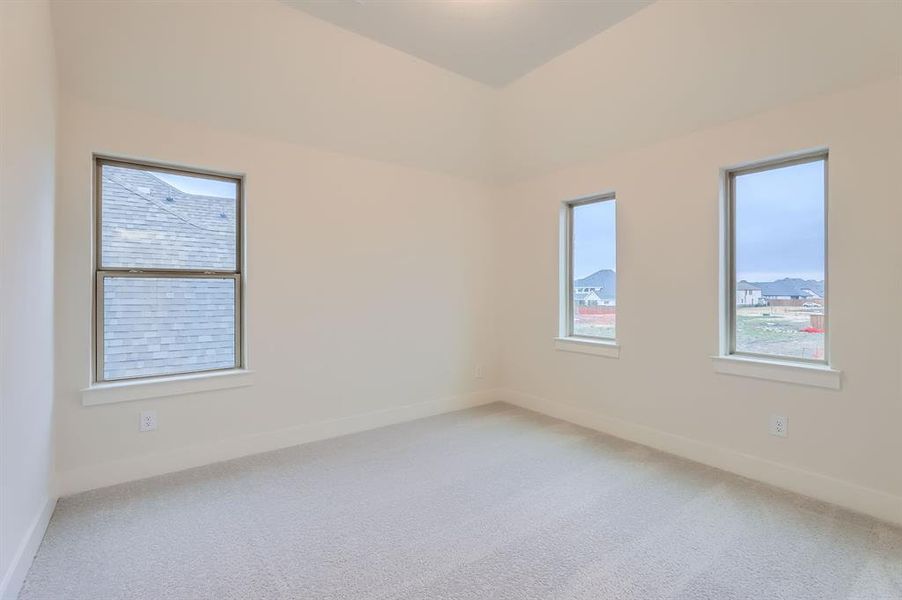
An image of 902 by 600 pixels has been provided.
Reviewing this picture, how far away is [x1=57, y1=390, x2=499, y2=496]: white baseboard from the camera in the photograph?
260 centimetres

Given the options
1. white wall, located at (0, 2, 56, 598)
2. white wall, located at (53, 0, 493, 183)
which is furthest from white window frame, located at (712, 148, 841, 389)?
white wall, located at (0, 2, 56, 598)

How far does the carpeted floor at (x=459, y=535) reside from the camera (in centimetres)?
176

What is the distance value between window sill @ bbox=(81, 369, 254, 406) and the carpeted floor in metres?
0.54

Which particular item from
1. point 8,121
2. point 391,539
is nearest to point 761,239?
point 391,539

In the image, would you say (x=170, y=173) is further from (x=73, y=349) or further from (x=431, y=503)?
(x=431, y=503)

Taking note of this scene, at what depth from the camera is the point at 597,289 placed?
12.9ft

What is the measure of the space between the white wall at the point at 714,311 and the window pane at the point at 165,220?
272 cm

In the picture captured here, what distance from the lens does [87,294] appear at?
8.57 feet

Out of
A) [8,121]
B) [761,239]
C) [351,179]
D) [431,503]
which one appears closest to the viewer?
[8,121]

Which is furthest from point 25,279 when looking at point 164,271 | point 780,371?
point 780,371

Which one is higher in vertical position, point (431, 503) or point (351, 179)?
point (351, 179)

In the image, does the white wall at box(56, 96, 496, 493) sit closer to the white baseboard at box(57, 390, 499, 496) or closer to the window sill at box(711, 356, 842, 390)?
the white baseboard at box(57, 390, 499, 496)

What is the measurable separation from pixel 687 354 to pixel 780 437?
73cm

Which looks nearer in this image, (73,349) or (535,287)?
(73,349)
